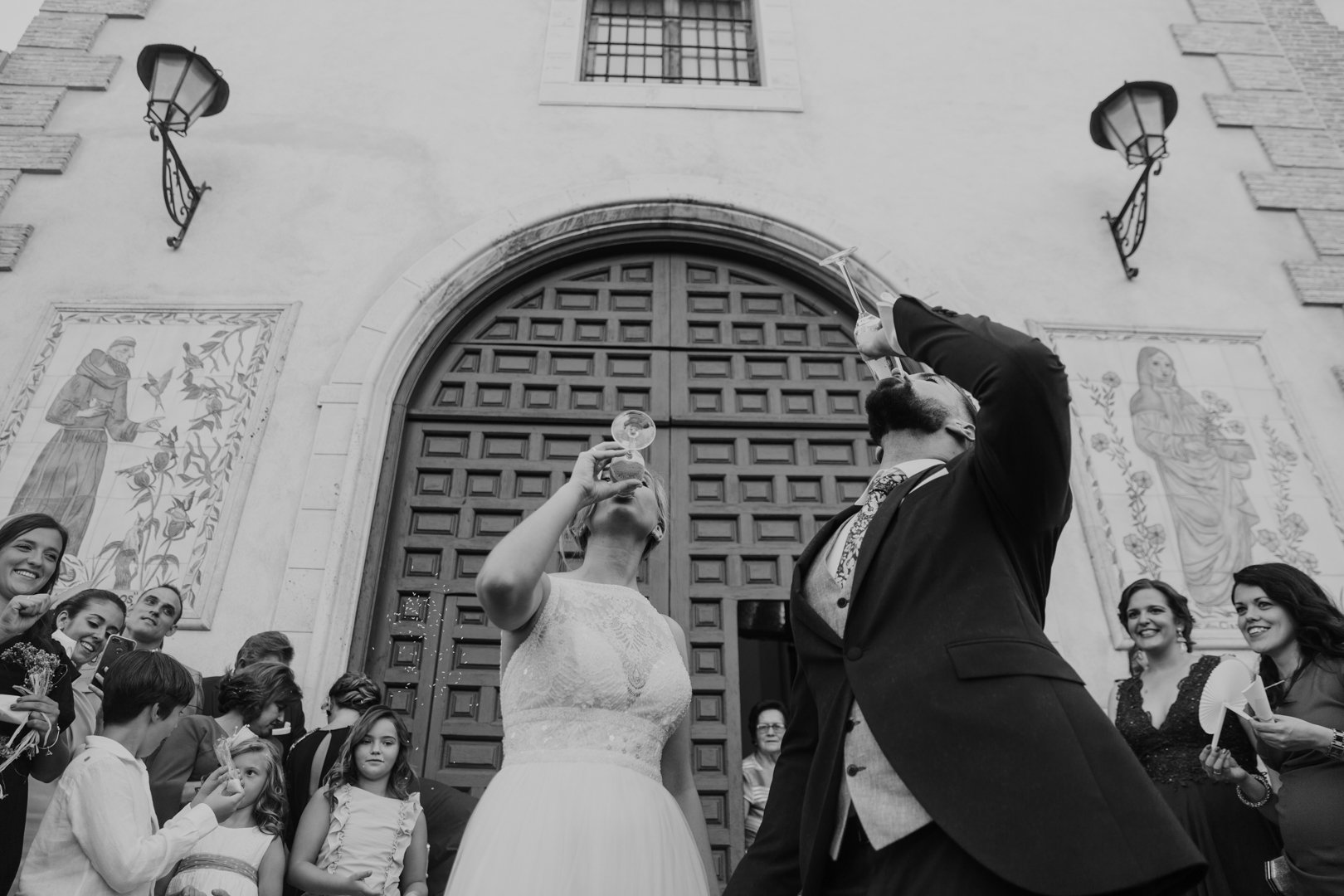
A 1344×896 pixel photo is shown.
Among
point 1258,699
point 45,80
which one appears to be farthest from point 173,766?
point 45,80

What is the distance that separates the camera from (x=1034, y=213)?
22.0ft

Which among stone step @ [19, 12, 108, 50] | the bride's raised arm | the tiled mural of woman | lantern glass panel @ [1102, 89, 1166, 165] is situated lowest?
the bride's raised arm

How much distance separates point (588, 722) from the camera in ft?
7.68

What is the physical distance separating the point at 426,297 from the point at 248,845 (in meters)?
3.58

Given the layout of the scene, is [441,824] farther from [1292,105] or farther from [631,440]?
[1292,105]

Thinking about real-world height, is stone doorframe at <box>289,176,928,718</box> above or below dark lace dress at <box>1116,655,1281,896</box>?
above

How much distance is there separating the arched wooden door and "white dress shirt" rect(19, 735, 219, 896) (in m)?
2.08

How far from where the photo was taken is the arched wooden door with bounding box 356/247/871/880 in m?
5.10

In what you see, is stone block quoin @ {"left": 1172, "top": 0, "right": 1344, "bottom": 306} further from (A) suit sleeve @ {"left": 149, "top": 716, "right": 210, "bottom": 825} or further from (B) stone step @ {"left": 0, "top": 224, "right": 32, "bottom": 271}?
(B) stone step @ {"left": 0, "top": 224, "right": 32, "bottom": 271}

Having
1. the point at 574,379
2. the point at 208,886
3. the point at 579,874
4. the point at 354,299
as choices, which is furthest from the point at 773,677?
the point at 579,874

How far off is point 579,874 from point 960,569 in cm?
103

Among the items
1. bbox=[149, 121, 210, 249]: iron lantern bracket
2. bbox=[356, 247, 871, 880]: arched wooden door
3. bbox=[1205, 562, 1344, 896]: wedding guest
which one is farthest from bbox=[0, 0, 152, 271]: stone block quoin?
bbox=[1205, 562, 1344, 896]: wedding guest

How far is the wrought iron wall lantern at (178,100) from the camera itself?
606 centimetres

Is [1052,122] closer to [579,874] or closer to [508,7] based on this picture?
[508,7]
